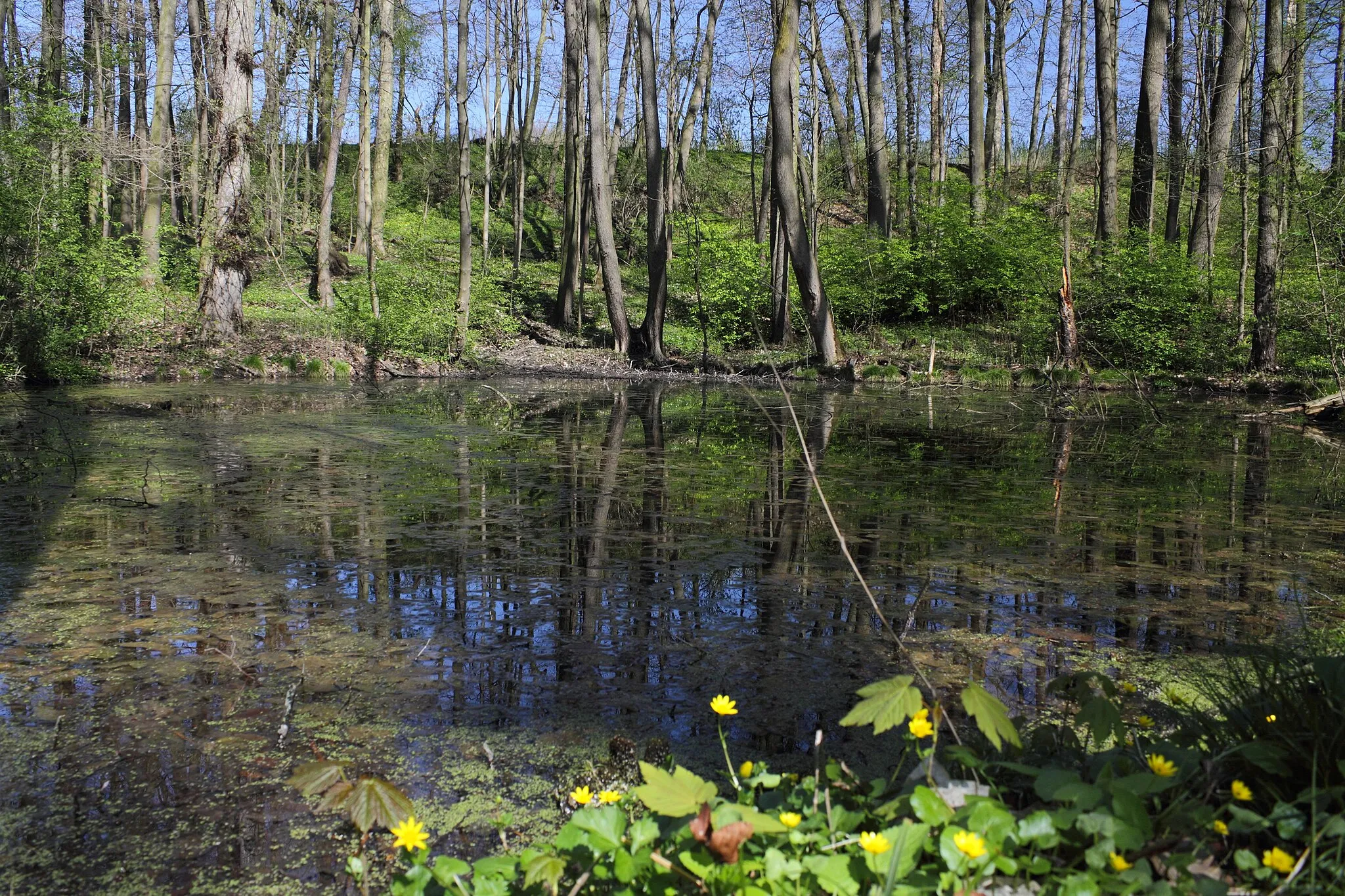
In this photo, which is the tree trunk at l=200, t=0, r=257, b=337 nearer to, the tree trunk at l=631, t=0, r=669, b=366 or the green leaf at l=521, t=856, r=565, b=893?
the tree trunk at l=631, t=0, r=669, b=366

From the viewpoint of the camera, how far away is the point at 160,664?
131 inches

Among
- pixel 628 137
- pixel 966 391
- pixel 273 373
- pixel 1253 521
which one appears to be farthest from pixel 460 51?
pixel 628 137

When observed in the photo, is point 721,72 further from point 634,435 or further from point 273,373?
point 634,435

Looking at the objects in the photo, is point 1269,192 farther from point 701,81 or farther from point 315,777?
point 315,777

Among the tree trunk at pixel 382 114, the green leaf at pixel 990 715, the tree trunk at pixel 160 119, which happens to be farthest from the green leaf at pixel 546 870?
the tree trunk at pixel 382 114

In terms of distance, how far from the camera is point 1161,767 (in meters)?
1.89

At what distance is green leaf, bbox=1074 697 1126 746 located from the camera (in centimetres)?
209

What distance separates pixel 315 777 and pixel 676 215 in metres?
25.7

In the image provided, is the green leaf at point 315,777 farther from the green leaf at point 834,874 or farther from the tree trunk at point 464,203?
the tree trunk at point 464,203

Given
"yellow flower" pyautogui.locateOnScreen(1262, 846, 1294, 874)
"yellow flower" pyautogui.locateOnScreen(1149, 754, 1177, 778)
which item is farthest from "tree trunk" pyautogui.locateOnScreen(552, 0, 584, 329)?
"yellow flower" pyautogui.locateOnScreen(1262, 846, 1294, 874)

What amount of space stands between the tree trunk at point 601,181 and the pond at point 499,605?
1250 centimetres

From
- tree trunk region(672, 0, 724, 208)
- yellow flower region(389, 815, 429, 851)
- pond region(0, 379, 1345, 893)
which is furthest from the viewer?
tree trunk region(672, 0, 724, 208)

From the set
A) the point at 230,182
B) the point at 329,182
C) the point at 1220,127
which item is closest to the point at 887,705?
the point at 230,182

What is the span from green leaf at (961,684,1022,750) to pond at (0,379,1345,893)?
2.79ft
